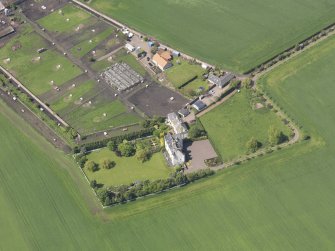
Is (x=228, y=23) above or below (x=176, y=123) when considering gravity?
above

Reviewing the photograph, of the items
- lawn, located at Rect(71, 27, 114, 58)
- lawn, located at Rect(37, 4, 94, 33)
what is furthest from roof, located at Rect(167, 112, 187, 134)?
lawn, located at Rect(37, 4, 94, 33)

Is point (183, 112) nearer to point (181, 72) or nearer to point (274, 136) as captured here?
point (181, 72)

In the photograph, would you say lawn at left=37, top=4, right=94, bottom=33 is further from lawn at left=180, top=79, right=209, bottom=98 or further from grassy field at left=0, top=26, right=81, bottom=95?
lawn at left=180, top=79, right=209, bottom=98

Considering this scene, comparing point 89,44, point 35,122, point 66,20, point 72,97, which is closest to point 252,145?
point 72,97

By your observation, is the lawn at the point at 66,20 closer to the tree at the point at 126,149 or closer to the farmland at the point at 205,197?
the farmland at the point at 205,197

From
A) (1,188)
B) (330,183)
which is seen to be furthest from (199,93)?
(1,188)

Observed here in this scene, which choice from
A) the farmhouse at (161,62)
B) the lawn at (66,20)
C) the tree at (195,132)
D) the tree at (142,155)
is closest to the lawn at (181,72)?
the farmhouse at (161,62)
